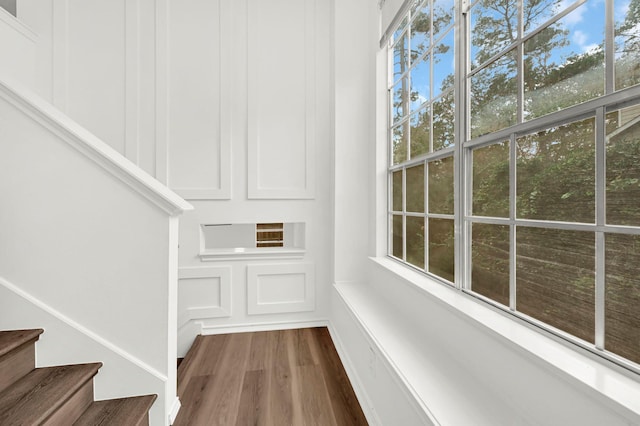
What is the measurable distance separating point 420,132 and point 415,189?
0.36 meters

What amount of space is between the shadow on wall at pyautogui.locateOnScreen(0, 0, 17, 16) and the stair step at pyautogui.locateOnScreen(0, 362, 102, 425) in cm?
279

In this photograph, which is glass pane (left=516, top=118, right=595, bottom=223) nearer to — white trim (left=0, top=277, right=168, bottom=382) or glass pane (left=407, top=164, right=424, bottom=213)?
glass pane (left=407, top=164, right=424, bottom=213)

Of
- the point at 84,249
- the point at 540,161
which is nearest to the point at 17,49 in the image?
the point at 84,249

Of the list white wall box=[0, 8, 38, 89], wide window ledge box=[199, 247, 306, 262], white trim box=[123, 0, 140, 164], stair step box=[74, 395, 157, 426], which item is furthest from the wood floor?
white wall box=[0, 8, 38, 89]

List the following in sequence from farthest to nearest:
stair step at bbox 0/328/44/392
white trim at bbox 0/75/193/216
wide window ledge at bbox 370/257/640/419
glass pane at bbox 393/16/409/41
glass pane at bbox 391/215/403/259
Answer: glass pane at bbox 391/215/403/259
glass pane at bbox 393/16/409/41
white trim at bbox 0/75/193/216
stair step at bbox 0/328/44/392
wide window ledge at bbox 370/257/640/419

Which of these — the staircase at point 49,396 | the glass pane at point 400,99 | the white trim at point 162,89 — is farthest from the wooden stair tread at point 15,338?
the glass pane at point 400,99

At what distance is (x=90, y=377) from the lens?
1342 mm

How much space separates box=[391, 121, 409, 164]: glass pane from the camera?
2039 millimetres

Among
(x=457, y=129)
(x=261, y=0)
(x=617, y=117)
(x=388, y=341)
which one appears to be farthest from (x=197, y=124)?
(x=617, y=117)

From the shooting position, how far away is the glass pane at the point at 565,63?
82 cm

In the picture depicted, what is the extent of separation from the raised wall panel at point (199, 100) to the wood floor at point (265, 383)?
127cm

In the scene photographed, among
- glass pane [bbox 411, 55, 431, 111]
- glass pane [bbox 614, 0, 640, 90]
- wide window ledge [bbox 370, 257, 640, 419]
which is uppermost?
glass pane [bbox 411, 55, 431, 111]

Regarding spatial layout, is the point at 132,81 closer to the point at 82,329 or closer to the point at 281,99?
the point at 281,99

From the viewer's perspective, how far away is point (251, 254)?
260 cm
